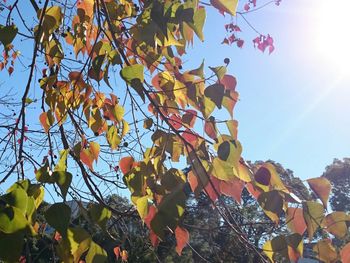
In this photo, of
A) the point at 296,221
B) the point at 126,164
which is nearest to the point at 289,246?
the point at 296,221

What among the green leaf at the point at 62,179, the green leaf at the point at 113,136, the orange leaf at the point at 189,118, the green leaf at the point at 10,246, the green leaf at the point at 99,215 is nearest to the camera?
the green leaf at the point at 10,246

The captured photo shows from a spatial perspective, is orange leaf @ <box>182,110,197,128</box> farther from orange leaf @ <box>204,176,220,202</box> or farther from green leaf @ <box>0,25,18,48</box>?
green leaf @ <box>0,25,18,48</box>

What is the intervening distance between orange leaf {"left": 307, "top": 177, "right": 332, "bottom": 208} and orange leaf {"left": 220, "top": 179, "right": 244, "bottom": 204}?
0.16 m

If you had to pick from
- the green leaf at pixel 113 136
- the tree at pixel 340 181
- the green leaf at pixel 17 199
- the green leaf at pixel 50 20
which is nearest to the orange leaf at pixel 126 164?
the green leaf at pixel 113 136

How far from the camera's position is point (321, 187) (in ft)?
2.95

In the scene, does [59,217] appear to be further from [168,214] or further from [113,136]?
[113,136]

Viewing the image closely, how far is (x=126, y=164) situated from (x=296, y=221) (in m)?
0.49

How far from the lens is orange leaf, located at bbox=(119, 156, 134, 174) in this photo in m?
1.21

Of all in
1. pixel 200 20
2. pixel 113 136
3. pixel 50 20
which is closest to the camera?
pixel 200 20

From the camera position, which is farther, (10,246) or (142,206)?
(142,206)

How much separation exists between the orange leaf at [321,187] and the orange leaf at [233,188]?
157 mm

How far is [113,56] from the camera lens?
1.01 m

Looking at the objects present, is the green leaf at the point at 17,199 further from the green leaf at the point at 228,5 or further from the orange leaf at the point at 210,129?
the green leaf at the point at 228,5

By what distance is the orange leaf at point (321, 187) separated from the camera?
2.90ft
